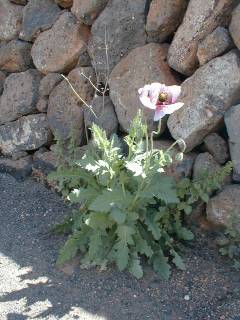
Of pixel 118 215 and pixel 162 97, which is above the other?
pixel 162 97

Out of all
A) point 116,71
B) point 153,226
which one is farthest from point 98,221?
point 116,71

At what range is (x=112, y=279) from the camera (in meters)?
3.35

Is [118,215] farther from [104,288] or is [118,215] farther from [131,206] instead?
[104,288]

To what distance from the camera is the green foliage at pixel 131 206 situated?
321cm

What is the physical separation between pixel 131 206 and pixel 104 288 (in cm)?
47

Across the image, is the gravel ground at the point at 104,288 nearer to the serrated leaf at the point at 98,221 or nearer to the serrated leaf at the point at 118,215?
the serrated leaf at the point at 98,221

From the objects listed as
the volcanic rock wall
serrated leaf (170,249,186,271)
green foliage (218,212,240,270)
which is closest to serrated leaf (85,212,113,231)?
serrated leaf (170,249,186,271)

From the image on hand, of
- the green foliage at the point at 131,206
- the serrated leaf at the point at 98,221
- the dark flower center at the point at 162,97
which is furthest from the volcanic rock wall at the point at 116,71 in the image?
the dark flower center at the point at 162,97

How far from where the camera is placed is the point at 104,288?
3.28 metres

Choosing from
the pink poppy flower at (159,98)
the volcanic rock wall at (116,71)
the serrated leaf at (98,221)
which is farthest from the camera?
the volcanic rock wall at (116,71)

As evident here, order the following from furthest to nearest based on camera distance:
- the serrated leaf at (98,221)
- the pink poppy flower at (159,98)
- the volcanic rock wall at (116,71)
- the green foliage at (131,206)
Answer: the volcanic rock wall at (116,71), the serrated leaf at (98,221), the green foliage at (131,206), the pink poppy flower at (159,98)

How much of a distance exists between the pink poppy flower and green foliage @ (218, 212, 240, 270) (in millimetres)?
828

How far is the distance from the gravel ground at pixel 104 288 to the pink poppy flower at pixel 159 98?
98 cm

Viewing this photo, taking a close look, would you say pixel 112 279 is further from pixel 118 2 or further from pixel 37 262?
pixel 118 2
